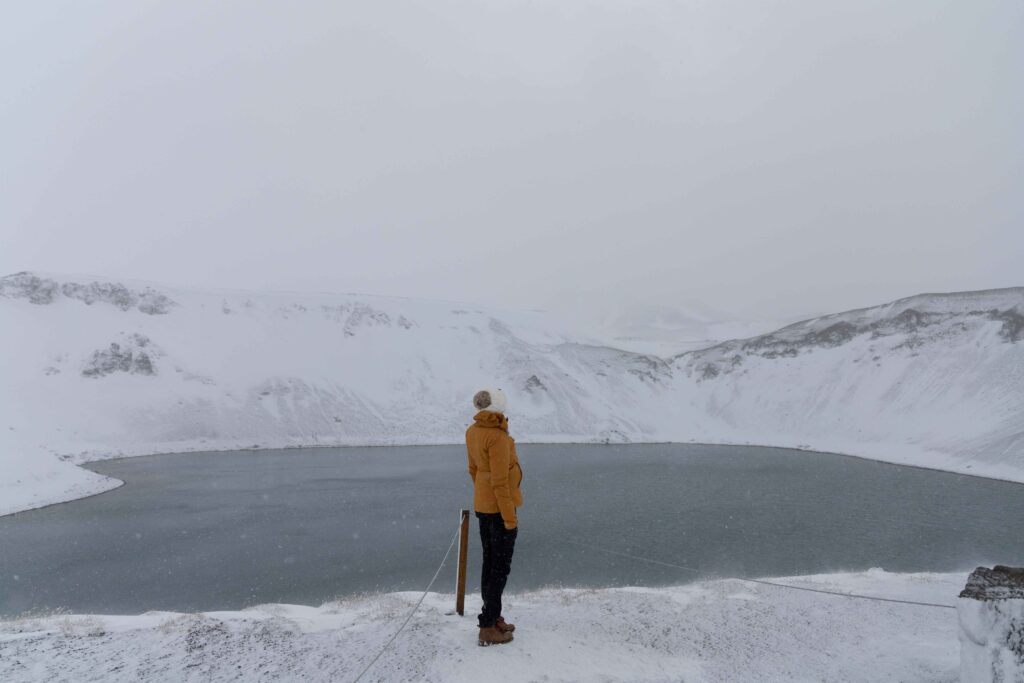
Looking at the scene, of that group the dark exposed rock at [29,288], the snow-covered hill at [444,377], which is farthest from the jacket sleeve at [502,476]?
the dark exposed rock at [29,288]

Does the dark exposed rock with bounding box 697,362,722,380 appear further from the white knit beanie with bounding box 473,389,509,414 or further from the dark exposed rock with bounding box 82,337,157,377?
the white knit beanie with bounding box 473,389,509,414

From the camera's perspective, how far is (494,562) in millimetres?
7719

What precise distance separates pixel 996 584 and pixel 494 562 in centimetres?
499

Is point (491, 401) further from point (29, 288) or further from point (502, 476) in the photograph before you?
point (29, 288)

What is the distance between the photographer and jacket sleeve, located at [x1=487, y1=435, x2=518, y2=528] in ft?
24.1

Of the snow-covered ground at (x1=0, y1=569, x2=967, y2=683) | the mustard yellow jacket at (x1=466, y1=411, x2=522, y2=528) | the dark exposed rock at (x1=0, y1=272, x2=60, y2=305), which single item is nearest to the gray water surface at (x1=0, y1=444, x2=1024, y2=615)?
the snow-covered ground at (x1=0, y1=569, x2=967, y2=683)

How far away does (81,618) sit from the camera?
8875mm

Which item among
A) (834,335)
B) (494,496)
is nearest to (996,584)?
(494,496)

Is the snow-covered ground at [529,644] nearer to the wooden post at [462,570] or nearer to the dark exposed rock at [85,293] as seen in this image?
the wooden post at [462,570]

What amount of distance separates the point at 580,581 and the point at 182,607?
11.1 meters

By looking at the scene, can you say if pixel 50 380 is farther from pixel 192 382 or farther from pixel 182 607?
pixel 182 607

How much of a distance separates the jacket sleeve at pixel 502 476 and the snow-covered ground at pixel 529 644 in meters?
1.55

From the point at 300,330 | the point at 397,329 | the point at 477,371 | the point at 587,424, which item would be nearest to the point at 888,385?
the point at 587,424

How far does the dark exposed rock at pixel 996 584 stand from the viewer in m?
5.03
